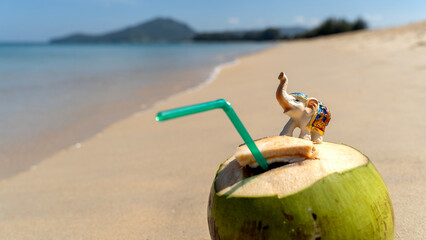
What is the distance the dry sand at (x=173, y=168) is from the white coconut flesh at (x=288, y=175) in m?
0.84

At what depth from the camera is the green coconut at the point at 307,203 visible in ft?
4.24

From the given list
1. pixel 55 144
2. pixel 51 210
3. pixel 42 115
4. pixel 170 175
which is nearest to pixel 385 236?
pixel 170 175

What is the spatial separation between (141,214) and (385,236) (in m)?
1.64

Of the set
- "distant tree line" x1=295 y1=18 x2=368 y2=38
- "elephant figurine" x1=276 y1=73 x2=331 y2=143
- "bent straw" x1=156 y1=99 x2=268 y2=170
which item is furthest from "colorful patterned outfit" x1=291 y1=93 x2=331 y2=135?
"distant tree line" x1=295 y1=18 x2=368 y2=38

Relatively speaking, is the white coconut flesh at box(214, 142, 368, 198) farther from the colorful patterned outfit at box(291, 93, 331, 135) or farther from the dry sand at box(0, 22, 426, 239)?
the dry sand at box(0, 22, 426, 239)

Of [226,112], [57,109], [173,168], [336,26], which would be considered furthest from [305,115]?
[336,26]

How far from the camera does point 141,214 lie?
2.58m

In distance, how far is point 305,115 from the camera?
65.3 inches

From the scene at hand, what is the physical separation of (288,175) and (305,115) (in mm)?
381

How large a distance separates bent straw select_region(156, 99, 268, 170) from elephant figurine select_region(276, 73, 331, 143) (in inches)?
12.1

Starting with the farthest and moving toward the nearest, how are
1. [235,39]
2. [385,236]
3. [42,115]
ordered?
[235,39]
[42,115]
[385,236]

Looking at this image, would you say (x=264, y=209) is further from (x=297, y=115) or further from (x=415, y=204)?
(x=415, y=204)

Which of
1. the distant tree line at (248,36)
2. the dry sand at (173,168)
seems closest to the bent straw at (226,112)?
the dry sand at (173,168)

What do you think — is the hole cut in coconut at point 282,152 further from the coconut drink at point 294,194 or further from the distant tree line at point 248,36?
the distant tree line at point 248,36
